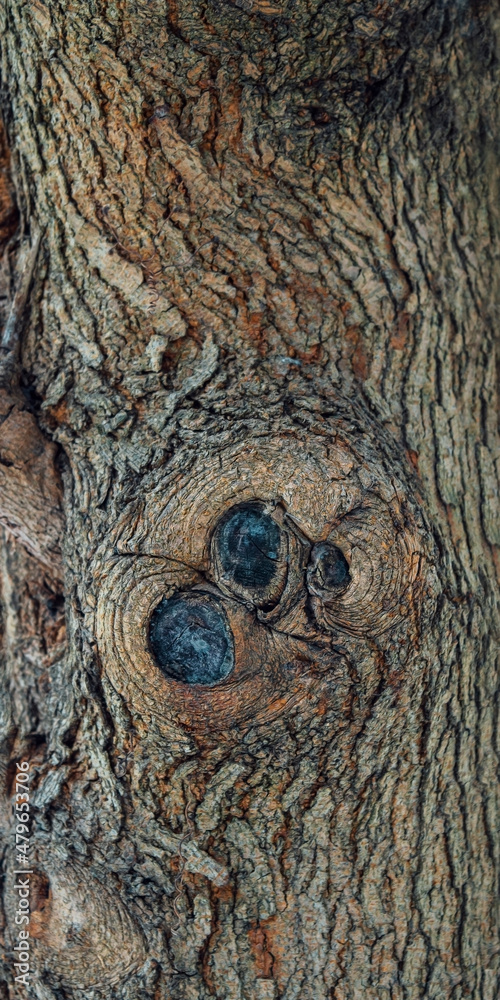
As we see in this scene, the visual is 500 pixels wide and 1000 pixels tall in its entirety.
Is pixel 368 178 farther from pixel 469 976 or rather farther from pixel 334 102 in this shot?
pixel 469 976

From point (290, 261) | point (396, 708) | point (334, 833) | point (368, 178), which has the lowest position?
point (334, 833)

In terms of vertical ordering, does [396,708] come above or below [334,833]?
above

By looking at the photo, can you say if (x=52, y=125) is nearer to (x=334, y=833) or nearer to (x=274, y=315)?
(x=274, y=315)

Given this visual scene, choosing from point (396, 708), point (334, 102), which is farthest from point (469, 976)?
point (334, 102)

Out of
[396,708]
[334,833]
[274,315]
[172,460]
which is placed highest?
[274,315]

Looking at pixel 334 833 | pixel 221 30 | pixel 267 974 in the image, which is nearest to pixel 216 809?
pixel 334 833

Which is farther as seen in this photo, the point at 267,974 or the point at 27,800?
the point at 27,800
